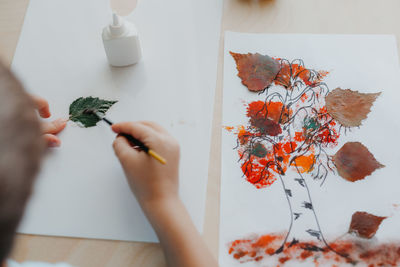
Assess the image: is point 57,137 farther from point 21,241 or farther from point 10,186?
point 10,186

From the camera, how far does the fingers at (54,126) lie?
0.67 metres

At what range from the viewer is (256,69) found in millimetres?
731

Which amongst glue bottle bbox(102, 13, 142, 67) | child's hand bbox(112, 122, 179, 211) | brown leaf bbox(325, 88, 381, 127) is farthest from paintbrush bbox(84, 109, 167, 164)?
brown leaf bbox(325, 88, 381, 127)

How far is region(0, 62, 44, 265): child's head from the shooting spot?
324 millimetres

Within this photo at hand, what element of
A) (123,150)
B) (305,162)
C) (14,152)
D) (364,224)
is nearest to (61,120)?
(123,150)

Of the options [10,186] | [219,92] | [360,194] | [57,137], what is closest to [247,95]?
[219,92]

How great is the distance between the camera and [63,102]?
2.33 ft

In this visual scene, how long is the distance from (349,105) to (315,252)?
0.30 m

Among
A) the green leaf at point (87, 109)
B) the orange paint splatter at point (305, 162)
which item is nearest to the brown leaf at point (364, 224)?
the orange paint splatter at point (305, 162)

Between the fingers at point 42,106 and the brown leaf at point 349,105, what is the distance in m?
0.56

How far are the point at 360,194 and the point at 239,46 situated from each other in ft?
1.27

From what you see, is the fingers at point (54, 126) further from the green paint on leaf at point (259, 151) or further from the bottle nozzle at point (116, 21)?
the green paint on leaf at point (259, 151)

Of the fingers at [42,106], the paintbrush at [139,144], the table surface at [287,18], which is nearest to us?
the paintbrush at [139,144]

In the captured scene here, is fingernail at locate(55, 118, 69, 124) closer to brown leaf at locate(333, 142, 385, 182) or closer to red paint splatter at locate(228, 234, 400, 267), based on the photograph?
red paint splatter at locate(228, 234, 400, 267)
